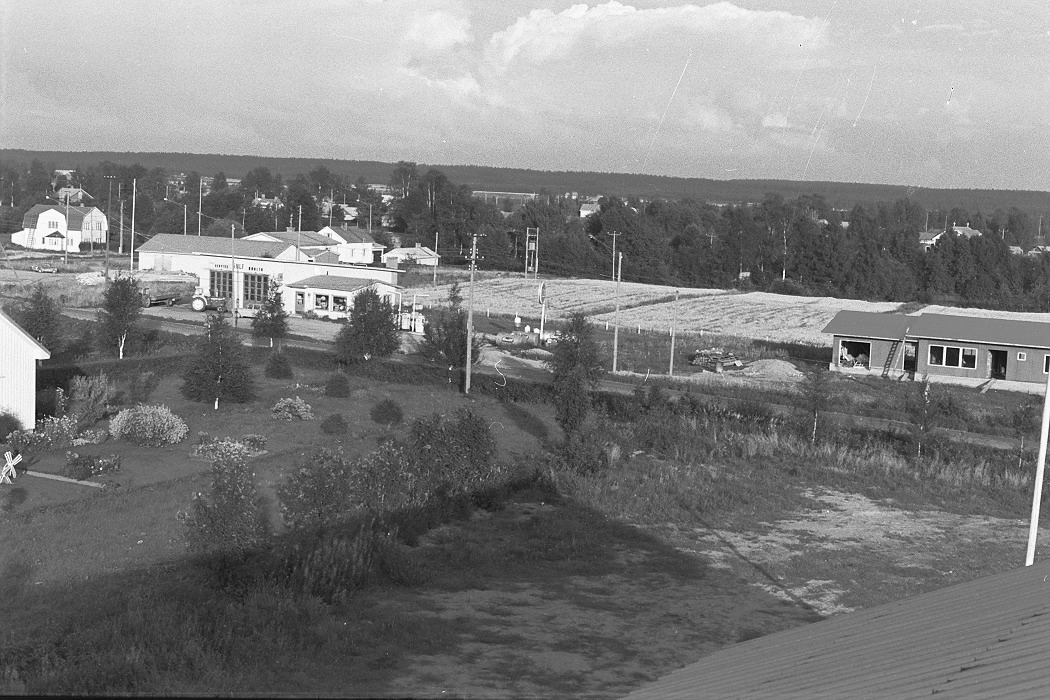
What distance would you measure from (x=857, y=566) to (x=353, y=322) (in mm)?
18298

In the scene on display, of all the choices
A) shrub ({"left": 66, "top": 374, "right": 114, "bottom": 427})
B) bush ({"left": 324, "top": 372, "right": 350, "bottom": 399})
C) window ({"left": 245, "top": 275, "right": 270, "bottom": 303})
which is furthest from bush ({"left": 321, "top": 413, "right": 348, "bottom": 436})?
window ({"left": 245, "top": 275, "right": 270, "bottom": 303})

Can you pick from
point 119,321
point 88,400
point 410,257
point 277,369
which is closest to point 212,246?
point 410,257

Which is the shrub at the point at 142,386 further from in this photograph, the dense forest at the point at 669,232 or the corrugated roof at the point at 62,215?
the corrugated roof at the point at 62,215

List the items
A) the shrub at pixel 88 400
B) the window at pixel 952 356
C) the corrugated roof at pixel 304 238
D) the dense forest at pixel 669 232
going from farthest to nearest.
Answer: the dense forest at pixel 669 232
the corrugated roof at pixel 304 238
the window at pixel 952 356
the shrub at pixel 88 400

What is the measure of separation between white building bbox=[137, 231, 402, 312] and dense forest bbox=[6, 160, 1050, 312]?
66.2 feet

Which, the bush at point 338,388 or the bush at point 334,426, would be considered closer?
the bush at point 334,426

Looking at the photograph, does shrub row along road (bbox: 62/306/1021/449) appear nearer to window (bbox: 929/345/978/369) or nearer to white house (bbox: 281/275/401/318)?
white house (bbox: 281/275/401/318)

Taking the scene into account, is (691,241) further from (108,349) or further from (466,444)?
(466,444)

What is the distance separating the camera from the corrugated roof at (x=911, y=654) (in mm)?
5195

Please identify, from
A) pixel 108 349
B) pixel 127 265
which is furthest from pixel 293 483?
pixel 127 265

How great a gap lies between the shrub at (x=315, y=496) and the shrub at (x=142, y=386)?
37.9ft

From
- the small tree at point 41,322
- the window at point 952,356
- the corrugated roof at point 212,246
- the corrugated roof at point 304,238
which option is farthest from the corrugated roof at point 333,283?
the window at point 952,356

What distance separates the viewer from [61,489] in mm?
15992

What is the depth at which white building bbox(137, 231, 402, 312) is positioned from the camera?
158 feet
